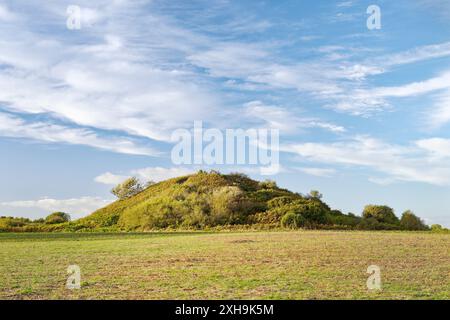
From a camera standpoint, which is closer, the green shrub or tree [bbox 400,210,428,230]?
the green shrub

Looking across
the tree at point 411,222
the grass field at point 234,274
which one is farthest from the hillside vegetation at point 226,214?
the grass field at point 234,274

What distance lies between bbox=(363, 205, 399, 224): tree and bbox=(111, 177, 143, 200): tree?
36.1 meters

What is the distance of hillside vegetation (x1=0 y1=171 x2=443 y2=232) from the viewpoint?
49.5 metres

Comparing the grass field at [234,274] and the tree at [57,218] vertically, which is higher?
the tree at [57,218]

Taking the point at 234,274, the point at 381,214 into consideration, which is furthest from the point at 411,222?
the point at 234,274

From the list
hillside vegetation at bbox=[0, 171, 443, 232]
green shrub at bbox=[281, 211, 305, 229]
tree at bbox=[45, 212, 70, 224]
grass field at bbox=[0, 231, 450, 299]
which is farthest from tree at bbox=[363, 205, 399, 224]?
tree at bbox=[45, 212, 70, 224]

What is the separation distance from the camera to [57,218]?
6556 cm

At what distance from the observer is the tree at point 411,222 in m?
50.9

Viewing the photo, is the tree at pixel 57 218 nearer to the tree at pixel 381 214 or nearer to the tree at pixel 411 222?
the tree at pixel 381 214

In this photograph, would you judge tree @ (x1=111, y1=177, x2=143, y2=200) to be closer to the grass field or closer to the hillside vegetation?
the hillside vegetation
